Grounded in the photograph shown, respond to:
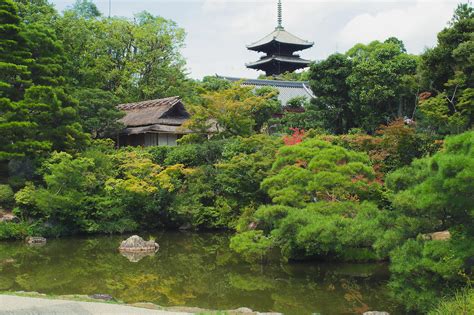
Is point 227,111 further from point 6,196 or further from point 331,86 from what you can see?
point 6,196

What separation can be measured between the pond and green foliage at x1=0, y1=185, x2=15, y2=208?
2.62m

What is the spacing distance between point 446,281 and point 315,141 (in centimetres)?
617

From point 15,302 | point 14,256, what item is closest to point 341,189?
point 15,302

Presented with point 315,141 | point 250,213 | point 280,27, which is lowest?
point 250,213

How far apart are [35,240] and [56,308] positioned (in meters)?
11.7

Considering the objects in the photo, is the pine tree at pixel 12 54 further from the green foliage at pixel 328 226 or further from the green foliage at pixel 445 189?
the green foliage at pixel 445 189

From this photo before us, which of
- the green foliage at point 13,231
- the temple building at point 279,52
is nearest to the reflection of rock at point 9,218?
the green foliage at point 13,231

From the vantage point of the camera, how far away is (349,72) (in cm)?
2336

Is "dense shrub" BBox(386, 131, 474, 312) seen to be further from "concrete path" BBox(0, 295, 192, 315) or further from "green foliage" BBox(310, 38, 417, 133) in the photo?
"green foliage" BBox(310, 38, 417, 133)

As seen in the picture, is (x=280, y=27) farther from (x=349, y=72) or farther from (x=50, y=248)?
(x=50, y=248)

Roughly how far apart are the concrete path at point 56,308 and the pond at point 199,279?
9.49 feet

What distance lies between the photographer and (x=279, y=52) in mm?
42188

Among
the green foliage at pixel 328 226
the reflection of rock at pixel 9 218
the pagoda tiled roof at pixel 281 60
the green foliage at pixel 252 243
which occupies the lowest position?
the reflection of rock at pixel 9 218

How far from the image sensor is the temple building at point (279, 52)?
41.2m
